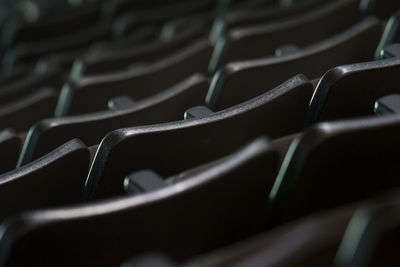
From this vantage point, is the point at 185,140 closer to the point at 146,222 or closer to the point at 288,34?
the point at 146,222

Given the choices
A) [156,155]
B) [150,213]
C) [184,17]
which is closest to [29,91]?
[184,17]

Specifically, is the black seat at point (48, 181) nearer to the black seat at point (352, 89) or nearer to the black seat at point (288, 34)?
the black seat at point (352, 89)

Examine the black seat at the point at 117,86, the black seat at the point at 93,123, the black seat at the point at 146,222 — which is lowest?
the black seat at the point at 146,222

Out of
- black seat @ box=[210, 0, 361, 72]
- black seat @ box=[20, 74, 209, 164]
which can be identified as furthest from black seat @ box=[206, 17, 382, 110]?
black seat @ box=[210, 0, 361, 72]

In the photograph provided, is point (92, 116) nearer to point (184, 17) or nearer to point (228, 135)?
point (228, 135)

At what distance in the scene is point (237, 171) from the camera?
36cm

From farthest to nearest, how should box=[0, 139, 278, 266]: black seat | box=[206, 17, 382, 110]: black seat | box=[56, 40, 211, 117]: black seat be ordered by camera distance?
box=[56, 40, 211, 117]: black seat → box=[206, 17, 382, 110]: black seat → box=[0, 139, 278, 266]: black seat

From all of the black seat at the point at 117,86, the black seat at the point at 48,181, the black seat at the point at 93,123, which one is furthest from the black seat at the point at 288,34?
the black seat at the point at 48,181

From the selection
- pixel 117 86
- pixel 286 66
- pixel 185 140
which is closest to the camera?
pixel 185 140

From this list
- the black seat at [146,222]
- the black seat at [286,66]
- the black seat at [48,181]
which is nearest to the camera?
the black seat at [146,222]

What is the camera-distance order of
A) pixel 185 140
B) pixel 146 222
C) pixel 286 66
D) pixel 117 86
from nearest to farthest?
pixel 146 222 < pixel 185 140 < pixel 286 66 < pixel 117 86

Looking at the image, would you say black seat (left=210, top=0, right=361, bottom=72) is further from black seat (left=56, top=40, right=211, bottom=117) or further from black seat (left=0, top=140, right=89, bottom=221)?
black seat (left=0, top=140, right=89, bottom=221)

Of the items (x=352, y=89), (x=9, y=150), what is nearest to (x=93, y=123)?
(x=9, y=150)

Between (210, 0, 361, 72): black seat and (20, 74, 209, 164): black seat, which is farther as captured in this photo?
(210, 0, 361, 72): black seat
